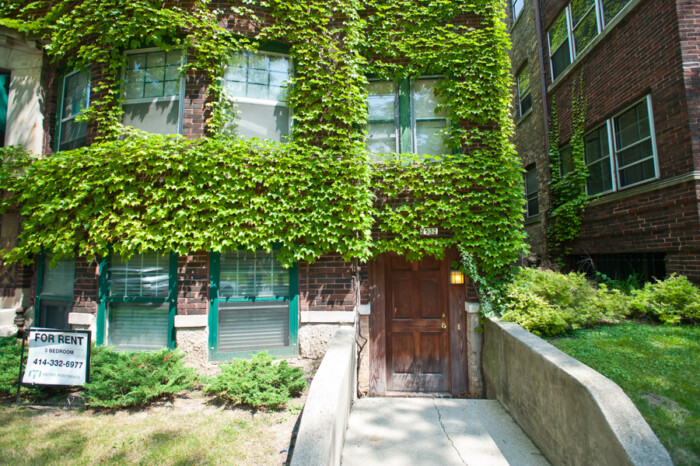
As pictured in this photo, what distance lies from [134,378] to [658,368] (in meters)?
6.05

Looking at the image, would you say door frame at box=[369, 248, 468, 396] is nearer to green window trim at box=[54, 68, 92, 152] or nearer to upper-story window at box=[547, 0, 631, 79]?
green window trim at box=[54, 68, 92, 152]

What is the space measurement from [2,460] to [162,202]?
336 centimetres

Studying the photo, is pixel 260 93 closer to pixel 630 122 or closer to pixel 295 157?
pixel 295 157

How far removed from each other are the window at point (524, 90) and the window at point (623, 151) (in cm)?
381

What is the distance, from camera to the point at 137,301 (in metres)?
5.33

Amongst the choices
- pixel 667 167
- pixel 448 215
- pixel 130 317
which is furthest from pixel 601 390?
pixel 130 317

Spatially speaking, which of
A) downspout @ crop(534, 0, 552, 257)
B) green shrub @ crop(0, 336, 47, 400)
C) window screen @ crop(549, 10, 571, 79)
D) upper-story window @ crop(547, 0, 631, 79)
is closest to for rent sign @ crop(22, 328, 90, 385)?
green shrub @ crop(0, 336, 47, 400)

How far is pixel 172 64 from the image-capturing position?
571 cm

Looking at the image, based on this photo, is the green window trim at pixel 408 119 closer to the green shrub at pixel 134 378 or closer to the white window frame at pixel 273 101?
the white window frame at pixel 273 101

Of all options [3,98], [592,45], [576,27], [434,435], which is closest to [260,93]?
[3,98]

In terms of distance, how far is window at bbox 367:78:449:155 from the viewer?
5996 millimetres

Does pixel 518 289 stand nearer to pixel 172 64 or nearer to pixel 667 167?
pixel 667 167

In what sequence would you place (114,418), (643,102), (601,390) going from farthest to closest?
(643,102) → (114,418) → (601,390)

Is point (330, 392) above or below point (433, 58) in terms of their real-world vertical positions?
below
